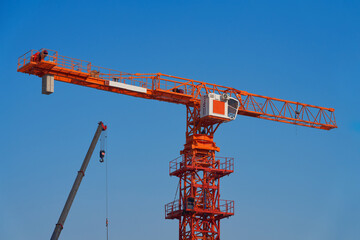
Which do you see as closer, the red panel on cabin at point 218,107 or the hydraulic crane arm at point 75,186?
the hydraulic crane arm at point 75,186

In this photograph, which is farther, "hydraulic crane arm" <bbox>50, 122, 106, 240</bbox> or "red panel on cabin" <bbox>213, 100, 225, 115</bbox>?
"red panel on cabin" <bbox>213, 100, 225, 115</bbox>

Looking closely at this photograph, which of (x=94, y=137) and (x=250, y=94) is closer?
(x=94, y=137)

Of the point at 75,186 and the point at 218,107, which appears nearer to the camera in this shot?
the point at 75,186

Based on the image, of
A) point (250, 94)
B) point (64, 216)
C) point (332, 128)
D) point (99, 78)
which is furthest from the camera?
point (332, 128)

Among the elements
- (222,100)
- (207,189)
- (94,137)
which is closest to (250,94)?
(222,100)

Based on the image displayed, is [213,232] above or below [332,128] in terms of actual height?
below

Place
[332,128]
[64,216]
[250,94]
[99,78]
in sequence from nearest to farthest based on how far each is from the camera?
1. [64,216]
2. [99,78]
3. [250,94]
4. [332,128]

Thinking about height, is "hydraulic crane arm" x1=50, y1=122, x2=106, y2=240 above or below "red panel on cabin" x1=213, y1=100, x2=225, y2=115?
below

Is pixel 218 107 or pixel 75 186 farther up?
pixel 218 107

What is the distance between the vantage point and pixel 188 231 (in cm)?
12562

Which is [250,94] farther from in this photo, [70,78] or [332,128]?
[70,78]

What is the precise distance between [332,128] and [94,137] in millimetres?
42511

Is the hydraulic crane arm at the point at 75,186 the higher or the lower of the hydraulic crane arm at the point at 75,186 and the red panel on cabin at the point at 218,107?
the lower

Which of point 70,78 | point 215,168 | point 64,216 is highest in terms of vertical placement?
point 70,78
